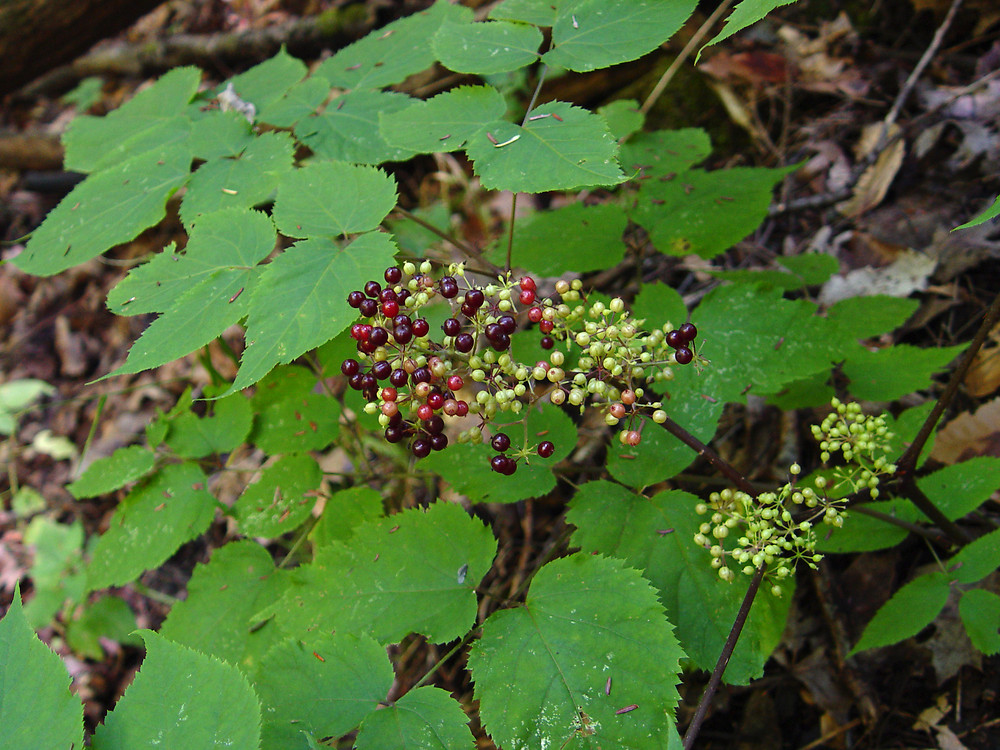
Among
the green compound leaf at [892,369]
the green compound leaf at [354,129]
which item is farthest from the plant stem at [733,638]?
the green compound leaf at [354,129]

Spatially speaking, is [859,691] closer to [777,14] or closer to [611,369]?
[611,369]

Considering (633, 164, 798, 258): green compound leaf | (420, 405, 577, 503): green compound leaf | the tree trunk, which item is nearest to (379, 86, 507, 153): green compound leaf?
(633, 164, 798, 258): green compound leaf

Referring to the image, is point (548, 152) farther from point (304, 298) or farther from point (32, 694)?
point (32, 694)

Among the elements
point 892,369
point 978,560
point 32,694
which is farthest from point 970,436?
point 32,694

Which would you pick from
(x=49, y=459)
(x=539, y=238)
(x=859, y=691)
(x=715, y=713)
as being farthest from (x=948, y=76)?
(x=49, y=459)

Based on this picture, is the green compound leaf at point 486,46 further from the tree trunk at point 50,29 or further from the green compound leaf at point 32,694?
the tree trunk at point 50,29

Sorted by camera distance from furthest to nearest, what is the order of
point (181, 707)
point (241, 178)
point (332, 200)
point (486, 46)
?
point (241, 178)
point (486, 46)
point (332, 200)
point (181, 707)
